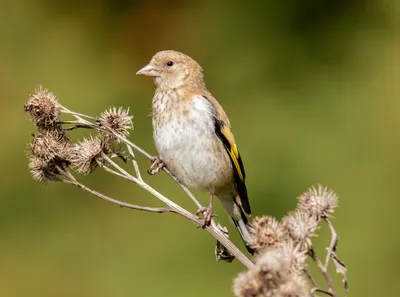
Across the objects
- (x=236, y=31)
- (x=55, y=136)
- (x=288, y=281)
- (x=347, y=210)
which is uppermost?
(x=236, y=31)

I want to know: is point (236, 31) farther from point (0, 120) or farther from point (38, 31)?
point (0, 120)

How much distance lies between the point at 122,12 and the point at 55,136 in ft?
9.29

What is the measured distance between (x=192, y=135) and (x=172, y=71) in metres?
0.38

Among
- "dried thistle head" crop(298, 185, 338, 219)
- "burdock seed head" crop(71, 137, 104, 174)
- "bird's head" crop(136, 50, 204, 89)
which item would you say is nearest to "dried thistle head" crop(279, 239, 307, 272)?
"dried thistle head" crop(298, 185, 338, 219)

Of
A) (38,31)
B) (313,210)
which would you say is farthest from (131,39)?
(313,210)

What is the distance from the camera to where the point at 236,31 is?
5020mm

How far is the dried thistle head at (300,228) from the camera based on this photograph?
176 cm

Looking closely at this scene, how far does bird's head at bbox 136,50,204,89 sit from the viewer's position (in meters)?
3.15

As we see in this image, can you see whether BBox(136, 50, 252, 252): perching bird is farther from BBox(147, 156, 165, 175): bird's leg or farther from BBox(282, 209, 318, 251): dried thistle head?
BBox(282, 209, 318, 251): dried thistle head

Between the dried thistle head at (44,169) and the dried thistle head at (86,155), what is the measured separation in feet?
0.19

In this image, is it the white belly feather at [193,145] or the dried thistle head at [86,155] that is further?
the white belly feather at [193,145]

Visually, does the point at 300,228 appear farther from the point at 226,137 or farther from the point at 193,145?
the point at 226,137

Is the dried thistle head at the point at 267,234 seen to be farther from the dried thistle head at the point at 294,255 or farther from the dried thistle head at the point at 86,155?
the dried thistle head at the point at 86,155

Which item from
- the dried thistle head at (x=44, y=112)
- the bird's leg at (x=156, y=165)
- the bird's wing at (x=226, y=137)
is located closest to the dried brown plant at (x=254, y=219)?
the dried thistle head at (x=44, y=112)
